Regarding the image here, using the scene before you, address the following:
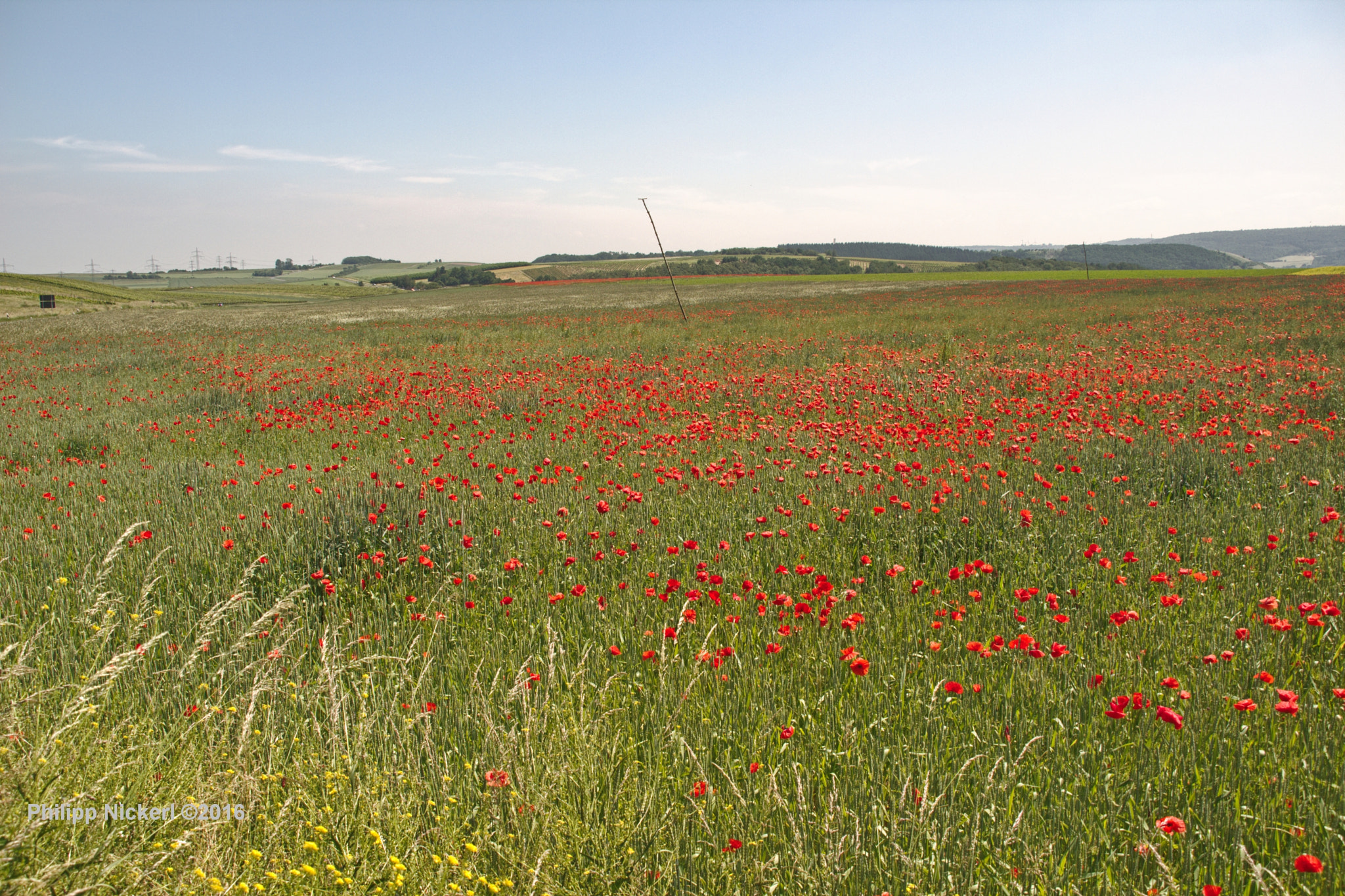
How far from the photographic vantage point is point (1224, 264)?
15812 centimetres

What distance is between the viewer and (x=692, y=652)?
3.16 m

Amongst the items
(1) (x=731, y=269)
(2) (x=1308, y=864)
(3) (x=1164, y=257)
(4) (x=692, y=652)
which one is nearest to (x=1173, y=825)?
(2) (x=1308, y=864)

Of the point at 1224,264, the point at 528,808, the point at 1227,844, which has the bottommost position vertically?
the point at 1227,844

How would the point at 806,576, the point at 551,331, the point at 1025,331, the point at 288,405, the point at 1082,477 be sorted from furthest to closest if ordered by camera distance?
the point at 551,331 < the point at 1025,331 < the point at 288,405 < the point at 1082,477 < the point at 806,576

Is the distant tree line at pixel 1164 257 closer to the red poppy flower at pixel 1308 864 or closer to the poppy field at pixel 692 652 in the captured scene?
the poppy field at pixel 692 652

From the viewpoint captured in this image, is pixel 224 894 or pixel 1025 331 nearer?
pixel 224 894

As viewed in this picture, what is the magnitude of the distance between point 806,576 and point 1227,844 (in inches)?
87.5

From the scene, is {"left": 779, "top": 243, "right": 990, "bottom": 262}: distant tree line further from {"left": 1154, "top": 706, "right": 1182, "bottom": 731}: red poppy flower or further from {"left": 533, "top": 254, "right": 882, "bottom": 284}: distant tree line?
{"left": 1154, "top": 706, "right": 1182, "bottom": 731}: red poppy flower

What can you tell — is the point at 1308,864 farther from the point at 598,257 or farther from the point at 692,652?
the point at 598,257

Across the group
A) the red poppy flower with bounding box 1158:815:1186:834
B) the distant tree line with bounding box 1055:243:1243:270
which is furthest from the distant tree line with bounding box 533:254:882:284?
the red poppy flower with bounding box 1158:815:1186:834

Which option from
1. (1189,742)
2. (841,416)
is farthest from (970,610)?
(841,416)

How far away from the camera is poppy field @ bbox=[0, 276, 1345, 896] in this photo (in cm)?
194

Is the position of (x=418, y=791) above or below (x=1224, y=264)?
below

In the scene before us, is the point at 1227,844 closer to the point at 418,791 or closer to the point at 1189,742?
the point at 1189,742
